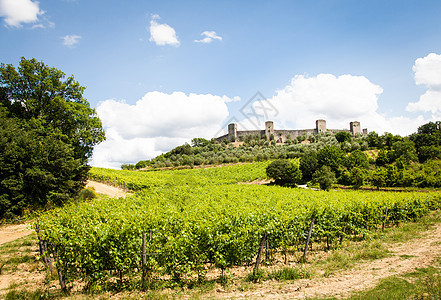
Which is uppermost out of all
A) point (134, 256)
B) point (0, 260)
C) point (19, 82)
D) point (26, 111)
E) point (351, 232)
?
A: point (19, 82)

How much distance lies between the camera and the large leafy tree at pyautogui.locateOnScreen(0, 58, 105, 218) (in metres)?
13.9

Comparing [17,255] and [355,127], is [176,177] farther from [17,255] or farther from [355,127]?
[355,127]

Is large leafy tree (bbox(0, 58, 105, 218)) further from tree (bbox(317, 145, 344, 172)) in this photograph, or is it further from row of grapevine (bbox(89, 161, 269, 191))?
tree (bbox(317, 145, 344, 172))

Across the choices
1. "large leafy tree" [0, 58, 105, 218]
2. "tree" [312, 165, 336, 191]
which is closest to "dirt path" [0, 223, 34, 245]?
"large leafy tree" [0, 58, 105, 218]

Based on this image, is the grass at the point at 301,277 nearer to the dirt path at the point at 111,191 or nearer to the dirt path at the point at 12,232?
the dirt path at the point at 12,232

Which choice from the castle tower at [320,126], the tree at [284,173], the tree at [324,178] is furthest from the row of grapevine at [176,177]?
the castle tower at [320,126]

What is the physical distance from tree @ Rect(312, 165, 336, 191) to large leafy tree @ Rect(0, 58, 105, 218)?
25053 millimetres

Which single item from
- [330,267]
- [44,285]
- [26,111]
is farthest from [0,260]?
[26,111]

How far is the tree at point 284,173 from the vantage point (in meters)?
32.2

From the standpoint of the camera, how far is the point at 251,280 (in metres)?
6.12

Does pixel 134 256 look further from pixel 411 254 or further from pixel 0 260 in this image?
pixel 411 254

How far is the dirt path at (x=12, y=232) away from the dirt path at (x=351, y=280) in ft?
34.3

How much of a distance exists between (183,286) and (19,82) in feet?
65.1

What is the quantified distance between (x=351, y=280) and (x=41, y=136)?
18343 mm
